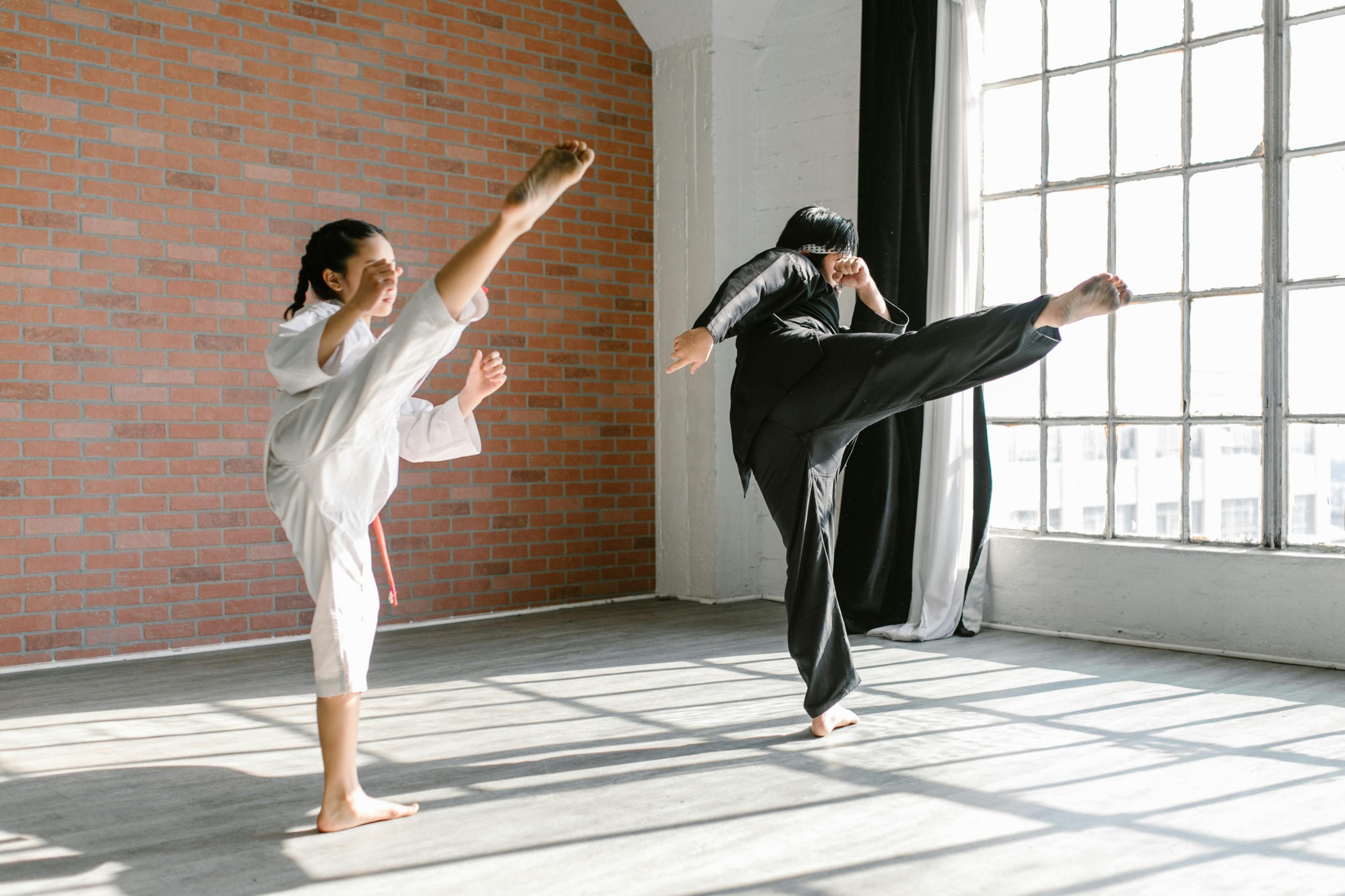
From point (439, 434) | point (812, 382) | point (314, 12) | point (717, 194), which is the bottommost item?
point (439, 434)

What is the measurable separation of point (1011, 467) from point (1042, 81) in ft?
5.15

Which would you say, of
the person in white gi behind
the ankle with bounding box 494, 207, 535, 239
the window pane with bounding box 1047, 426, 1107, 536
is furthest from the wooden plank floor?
the ankle with bounding box 494, 207, 535, 239

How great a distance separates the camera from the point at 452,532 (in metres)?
5.12

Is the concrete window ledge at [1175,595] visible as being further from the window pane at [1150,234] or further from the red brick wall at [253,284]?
the red brick wall at [253,284]

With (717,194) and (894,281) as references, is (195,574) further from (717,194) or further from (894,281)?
(894,281)

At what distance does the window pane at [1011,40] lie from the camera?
4.74 metres

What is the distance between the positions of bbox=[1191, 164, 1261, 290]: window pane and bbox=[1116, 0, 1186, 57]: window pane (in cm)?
54

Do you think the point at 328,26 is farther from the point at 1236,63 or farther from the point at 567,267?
the point at 1236,63

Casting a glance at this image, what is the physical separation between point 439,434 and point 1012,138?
321cm

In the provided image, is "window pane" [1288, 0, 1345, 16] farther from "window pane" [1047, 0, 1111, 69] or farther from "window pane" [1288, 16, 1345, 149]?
"window pane" [1047, 0, 1111, 69]

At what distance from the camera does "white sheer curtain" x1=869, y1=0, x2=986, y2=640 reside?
15.2ft

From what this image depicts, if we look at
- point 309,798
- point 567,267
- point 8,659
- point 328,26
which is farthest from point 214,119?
point 309,798

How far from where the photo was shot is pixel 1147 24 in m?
4.38

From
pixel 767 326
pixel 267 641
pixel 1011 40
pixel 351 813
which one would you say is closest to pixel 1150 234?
pixel 1011 40
